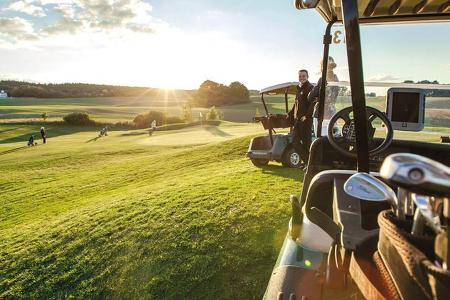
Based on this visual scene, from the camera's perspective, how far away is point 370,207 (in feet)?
6.31

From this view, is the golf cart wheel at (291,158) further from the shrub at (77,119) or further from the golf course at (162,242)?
the shrub at (77,119)

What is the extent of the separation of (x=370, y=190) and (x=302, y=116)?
26.1 feet

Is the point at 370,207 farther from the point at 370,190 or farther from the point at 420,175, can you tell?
the point at 420,175

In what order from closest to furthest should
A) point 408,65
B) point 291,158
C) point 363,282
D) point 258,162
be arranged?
point 363,282 < point 408,65 < point 291,158 < point 258,162

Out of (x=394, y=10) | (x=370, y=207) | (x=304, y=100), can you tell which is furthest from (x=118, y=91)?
(x=370, y=207)

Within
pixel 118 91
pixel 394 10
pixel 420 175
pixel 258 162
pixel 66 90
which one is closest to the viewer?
pixel 420 175

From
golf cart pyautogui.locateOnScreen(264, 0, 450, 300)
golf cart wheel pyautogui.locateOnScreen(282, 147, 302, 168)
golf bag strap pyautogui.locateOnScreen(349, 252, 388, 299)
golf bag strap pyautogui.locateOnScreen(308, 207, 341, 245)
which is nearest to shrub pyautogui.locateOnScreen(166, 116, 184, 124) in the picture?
golf cart wheel pyautogui.locateOnScreen(282, 147, 302, 168)

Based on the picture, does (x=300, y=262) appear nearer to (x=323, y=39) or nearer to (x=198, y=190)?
(x=323, y=39)

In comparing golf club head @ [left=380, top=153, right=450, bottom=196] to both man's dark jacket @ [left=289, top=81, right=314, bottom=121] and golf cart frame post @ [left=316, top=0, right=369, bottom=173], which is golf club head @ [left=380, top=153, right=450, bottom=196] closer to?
golf cart frame post @ [left=316, top=0, right=369, bottom=173]

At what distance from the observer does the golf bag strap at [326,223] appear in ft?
6.31

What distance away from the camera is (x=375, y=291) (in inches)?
56.4

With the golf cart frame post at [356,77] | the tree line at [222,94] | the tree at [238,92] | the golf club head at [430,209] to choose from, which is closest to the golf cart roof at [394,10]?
the golf cart frame post at [356,77]

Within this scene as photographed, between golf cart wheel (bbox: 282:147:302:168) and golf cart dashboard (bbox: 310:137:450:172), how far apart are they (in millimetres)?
7510

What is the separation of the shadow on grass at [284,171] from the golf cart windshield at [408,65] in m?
5.71
